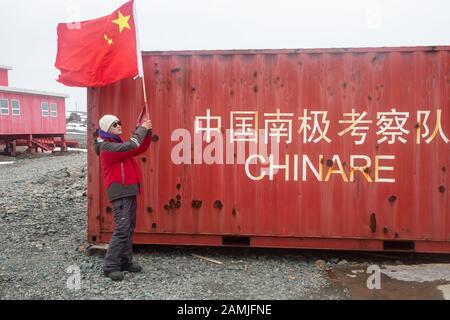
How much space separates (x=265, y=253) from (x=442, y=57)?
3455 mm

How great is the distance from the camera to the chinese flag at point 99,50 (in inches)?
217

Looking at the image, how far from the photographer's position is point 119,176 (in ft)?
16.3

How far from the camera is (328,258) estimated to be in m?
6.04

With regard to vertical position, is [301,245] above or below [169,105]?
below

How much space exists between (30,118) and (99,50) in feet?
70.8

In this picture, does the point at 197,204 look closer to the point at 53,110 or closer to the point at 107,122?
the point at 107,122

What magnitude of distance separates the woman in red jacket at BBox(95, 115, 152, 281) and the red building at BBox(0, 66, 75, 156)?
20.5 metres

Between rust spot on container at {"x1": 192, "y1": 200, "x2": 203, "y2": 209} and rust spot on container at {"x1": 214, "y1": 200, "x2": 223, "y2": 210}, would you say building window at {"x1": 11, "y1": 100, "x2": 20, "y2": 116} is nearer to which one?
rust spot on container at {"x1": 192, "y1": 200, "x2": 203, "y2": 209}

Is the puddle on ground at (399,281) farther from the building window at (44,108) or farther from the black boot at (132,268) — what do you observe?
the building window at (44,108)

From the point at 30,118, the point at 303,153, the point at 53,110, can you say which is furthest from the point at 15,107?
the point at 303,153
